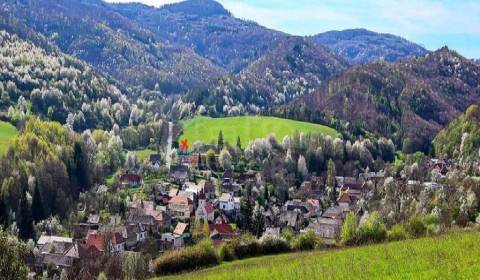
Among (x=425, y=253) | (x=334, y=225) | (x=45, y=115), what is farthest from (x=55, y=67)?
(x=425, y=253)

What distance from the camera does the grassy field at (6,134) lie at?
109 meters

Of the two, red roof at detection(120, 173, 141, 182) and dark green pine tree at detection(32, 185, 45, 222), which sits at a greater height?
red roof at detection(120, 173, 141, 182)

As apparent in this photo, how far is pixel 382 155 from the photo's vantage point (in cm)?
14812

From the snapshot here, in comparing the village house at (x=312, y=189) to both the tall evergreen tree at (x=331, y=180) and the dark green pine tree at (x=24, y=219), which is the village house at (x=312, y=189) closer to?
the tall evergreen tree at (x=331, y=180)

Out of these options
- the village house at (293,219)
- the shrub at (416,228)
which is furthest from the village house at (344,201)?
the shrub at (416,228)

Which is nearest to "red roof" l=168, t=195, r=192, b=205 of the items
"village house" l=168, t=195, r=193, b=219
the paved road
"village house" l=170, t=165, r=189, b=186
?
"village house" l=168, t=195, r=193, b=219

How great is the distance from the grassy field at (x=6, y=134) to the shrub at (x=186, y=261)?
73.8 m

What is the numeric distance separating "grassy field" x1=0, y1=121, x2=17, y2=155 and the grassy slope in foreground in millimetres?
83061

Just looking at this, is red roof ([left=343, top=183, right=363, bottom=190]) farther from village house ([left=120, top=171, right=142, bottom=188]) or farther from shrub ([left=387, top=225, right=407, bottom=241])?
shrub ([left=387, top=225, right=407, bottom=241])

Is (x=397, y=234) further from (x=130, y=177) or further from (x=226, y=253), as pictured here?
(x=130, y=177)

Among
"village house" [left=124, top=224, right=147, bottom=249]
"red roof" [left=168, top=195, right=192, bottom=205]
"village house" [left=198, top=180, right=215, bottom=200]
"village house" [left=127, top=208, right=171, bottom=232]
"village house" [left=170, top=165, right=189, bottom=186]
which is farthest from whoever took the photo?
"village house" [left=170, top=165, right=189, bottom=186]

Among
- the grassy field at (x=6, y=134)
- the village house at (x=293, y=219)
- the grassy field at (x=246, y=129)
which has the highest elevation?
the grassy field at (x=246, y=129)

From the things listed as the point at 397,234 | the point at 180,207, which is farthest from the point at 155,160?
the point at 397,234

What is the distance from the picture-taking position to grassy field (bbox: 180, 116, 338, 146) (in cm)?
14700
